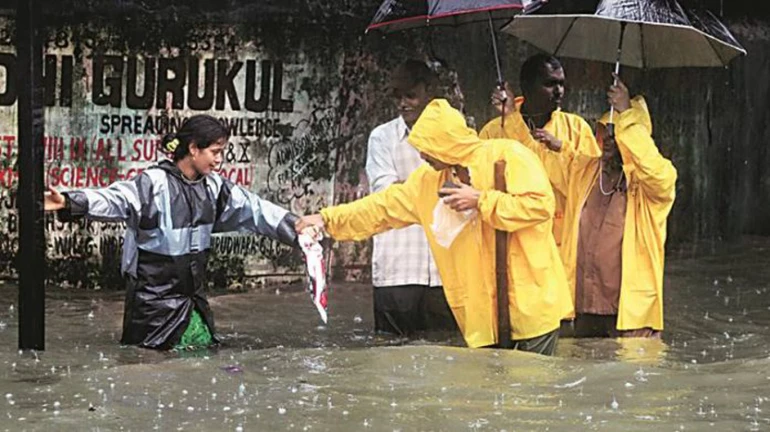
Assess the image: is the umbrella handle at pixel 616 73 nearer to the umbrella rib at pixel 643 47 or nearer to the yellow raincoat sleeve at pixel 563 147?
the umbrella rib at pixel 643 47

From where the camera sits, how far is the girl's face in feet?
27.8

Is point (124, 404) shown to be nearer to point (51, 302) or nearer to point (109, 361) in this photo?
point (109, 361)

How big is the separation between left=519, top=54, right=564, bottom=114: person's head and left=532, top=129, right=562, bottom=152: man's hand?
0.71 ft

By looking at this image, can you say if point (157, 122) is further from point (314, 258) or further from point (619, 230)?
point (619, 230)

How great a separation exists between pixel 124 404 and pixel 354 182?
522 cm

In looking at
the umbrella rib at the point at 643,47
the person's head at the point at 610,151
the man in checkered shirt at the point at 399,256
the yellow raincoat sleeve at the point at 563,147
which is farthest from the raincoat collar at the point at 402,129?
the umbrella rib at the point at 643,47

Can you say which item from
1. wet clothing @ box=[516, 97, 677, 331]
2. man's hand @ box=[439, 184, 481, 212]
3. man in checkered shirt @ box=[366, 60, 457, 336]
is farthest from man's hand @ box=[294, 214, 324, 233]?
wet clothing @ box=[516, 97, 677, 331]

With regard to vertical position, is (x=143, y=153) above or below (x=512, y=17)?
below

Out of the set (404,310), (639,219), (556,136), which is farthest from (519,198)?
(404,310)

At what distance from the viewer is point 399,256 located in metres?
9.69

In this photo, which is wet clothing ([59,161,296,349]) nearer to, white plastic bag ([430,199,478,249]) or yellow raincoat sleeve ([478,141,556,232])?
white plastic bag ([430,199,478,249])

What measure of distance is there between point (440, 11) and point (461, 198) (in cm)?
148

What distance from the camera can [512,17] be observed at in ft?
32.9

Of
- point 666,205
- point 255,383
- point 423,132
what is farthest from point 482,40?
point 255,383
